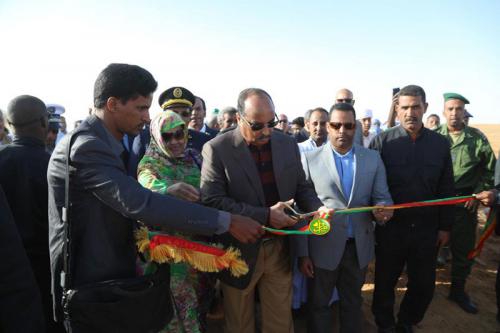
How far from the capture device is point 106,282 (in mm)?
1754

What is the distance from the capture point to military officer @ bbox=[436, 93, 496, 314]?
4.60 metres

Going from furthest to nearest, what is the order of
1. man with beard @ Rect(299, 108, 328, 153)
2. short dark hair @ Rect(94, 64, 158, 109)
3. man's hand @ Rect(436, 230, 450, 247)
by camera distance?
man with beard @ Rect(299, 108, 328, 153)
man's hand @ Rect(436, 230, 450, 247)
short dark hair @ Rect(94, 64, 158, 109)

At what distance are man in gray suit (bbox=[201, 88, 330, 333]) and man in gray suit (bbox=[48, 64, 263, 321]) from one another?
2.43 ft

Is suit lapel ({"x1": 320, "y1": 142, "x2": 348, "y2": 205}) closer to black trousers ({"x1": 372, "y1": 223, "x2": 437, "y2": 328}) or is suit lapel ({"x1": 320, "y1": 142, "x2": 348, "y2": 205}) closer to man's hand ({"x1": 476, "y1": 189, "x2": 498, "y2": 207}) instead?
black trousers ({"x1": 372, "y1": 223, "x2": 437, "y2": 328})

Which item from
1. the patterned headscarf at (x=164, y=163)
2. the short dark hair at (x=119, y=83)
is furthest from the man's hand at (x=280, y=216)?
the short dark hair at (x=119, y=83)

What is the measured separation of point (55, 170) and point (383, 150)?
3.13 metres

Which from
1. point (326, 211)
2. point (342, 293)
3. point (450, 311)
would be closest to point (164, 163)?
point (326, 211)

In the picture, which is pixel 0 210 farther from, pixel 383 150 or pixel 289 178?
pixel 383 150

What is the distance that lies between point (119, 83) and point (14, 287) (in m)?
1.21

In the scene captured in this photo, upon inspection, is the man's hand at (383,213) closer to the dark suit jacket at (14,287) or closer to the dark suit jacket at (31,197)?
the dark suit jacket at (14,287)

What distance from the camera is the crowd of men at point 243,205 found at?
173 centimetres

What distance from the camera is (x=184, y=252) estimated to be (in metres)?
2.29

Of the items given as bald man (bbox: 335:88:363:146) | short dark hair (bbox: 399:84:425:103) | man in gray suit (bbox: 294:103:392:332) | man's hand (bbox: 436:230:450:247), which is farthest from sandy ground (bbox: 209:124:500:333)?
short dark hair (bbox: 399:84:425:103)

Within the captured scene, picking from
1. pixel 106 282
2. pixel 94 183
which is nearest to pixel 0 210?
pixel 94 183
